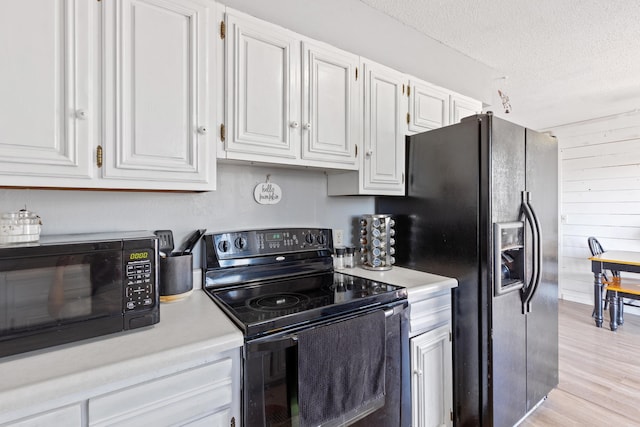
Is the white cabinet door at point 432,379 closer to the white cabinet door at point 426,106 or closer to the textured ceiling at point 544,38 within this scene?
the white cabinet door at point 426,106

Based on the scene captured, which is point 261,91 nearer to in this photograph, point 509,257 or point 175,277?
point 175,277

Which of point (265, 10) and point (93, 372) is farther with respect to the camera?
point (265, 10)

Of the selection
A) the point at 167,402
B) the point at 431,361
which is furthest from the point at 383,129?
the point at 167,402

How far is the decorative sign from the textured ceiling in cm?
136

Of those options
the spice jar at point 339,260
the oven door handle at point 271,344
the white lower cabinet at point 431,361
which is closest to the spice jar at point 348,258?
the spice jar at point 339,260

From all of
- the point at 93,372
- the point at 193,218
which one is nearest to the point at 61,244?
the point at 93,372

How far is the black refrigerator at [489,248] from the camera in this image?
158 cm

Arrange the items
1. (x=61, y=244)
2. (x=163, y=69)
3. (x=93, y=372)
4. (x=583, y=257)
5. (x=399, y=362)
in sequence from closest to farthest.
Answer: (x=93, y=372)
(x=61, y=244)
(x=163, y=69)
(x=399, y=362)
(x=583, y=257)

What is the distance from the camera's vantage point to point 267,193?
1750 millimetres

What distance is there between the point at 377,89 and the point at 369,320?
4.27 ft

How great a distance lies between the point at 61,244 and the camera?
2.93ft

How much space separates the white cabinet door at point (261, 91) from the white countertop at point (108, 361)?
2.39 feet

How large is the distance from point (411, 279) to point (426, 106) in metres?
1.17

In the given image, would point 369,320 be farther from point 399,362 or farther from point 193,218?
point 193,218
